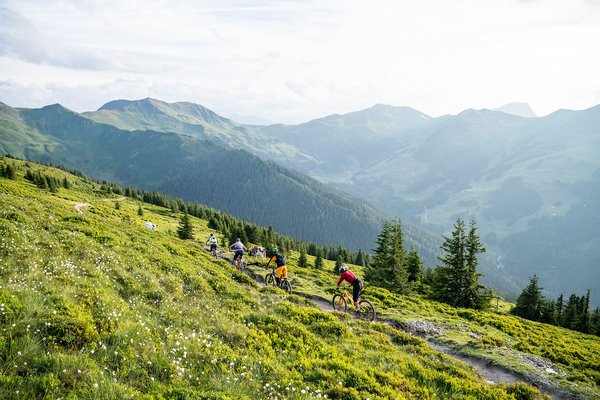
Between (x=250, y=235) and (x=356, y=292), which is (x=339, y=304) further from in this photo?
(x=250, y=235)

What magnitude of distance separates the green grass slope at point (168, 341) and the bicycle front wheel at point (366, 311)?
3.81 meters

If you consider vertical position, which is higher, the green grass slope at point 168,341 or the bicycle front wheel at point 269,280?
the green grass slope at point 168,341

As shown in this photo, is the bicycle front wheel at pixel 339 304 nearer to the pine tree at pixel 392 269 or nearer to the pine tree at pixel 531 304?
the pine tree at pixel 392 269

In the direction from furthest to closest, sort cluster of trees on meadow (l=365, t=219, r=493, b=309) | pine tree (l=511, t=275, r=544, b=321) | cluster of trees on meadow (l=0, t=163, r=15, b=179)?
cluster of trees on meadow (l=0, t=163, r=15, b=179) < pine tree (l=511, t=275, r=544, b=321) < cluster of trees on meadow (l=365, t=219, r=493, b=309)

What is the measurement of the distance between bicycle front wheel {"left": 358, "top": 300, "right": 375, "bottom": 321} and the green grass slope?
381 centimetres

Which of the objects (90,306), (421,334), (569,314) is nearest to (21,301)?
(90,306)

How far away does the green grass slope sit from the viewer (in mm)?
7793

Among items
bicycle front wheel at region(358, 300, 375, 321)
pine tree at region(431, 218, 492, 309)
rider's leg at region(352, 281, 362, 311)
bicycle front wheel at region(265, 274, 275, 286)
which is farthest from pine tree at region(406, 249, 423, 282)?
rider's leg at region(352, 281, 362, 311)

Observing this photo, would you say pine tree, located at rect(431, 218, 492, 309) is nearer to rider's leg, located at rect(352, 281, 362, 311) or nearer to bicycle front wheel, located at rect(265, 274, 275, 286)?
rider's leg, located at rect(352, 281, 362, 311)

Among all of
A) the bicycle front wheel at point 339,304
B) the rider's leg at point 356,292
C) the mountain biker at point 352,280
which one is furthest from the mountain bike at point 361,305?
the mountain biker at point 352,280

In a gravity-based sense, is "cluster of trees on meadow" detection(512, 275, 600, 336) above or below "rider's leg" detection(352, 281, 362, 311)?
below

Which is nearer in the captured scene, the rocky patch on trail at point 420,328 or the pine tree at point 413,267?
the rocky patch on trail at point 420,328

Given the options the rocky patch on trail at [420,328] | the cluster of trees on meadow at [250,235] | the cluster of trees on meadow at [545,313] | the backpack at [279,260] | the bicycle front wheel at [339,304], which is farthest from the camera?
the cluster of trees on meadow at [250,235]

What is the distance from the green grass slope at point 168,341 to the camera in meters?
7.79
